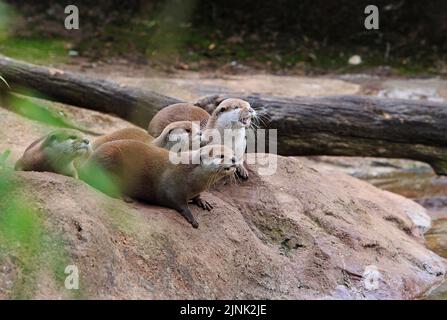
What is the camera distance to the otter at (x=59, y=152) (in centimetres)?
468

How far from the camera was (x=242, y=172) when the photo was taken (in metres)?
5.36

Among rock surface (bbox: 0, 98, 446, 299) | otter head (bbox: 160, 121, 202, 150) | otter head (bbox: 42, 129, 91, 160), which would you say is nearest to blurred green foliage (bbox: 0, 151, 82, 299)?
rock surface (bbox: 0, 98, 446, 299)

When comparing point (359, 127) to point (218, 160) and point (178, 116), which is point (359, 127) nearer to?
point (178, 116)

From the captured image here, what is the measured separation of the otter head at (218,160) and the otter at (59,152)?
2.38 feet

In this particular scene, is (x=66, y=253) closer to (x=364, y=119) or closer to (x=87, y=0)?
(x=364, y=119)

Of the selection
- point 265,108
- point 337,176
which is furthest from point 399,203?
point 265,108

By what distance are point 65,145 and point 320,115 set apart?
327 cm

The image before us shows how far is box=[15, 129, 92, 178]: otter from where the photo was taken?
468cm

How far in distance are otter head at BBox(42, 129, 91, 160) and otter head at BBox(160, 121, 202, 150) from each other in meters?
0.69

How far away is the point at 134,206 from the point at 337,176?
10.1 ft

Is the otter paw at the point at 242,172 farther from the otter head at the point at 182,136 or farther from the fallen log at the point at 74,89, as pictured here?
the fallen log at the point at 74,89

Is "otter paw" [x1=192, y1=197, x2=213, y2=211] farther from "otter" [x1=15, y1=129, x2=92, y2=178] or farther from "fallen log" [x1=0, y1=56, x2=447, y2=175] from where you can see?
"fallen log" [x1=0, y1=56, x2=447, y2=175]

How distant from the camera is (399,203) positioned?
7262 millimetres

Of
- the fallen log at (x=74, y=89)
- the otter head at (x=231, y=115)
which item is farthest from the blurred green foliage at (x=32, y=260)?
the fallen log at (x=74, y=89)
